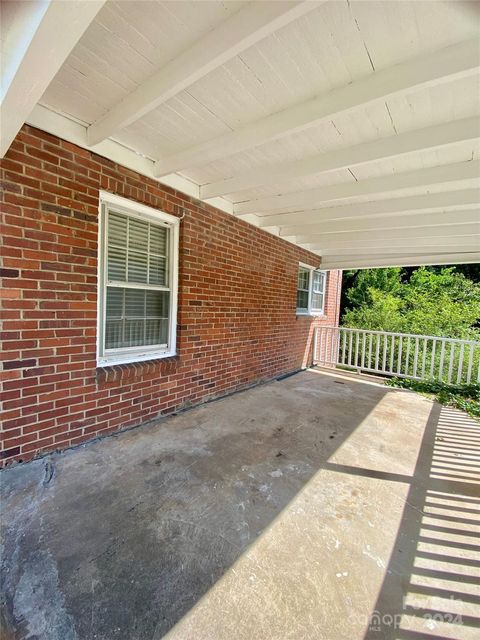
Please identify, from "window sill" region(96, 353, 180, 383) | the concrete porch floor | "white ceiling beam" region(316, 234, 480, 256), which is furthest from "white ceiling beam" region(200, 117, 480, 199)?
"white ceiling beam" region(316, 234, 480, 256)

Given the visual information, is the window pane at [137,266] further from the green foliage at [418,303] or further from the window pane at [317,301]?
the green foliage at [418,303]

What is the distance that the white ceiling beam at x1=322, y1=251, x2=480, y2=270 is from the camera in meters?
5.68

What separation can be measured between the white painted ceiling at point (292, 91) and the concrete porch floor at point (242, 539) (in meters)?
2.55

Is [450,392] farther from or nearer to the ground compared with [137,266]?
nearer to the ground

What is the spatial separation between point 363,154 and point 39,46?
221 centimetres

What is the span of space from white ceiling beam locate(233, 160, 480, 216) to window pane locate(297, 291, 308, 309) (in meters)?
2.69

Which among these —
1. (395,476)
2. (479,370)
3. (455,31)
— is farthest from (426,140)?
(479,370)

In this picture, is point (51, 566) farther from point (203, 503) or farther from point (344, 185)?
point (344, 185)

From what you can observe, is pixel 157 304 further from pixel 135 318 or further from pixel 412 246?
pixel 412 246

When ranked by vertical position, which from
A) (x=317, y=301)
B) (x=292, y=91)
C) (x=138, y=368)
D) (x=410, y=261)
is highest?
(x=292, y=91)

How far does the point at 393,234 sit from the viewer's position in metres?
4.54

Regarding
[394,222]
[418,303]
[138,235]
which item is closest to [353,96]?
[138,235]

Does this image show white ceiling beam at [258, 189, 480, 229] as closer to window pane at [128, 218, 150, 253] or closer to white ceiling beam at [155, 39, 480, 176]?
white ceiling beam at [155, 39, 480, 176]

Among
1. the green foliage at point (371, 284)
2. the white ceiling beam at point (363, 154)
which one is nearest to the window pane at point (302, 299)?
the white ceiling beam at point (363, 154)
